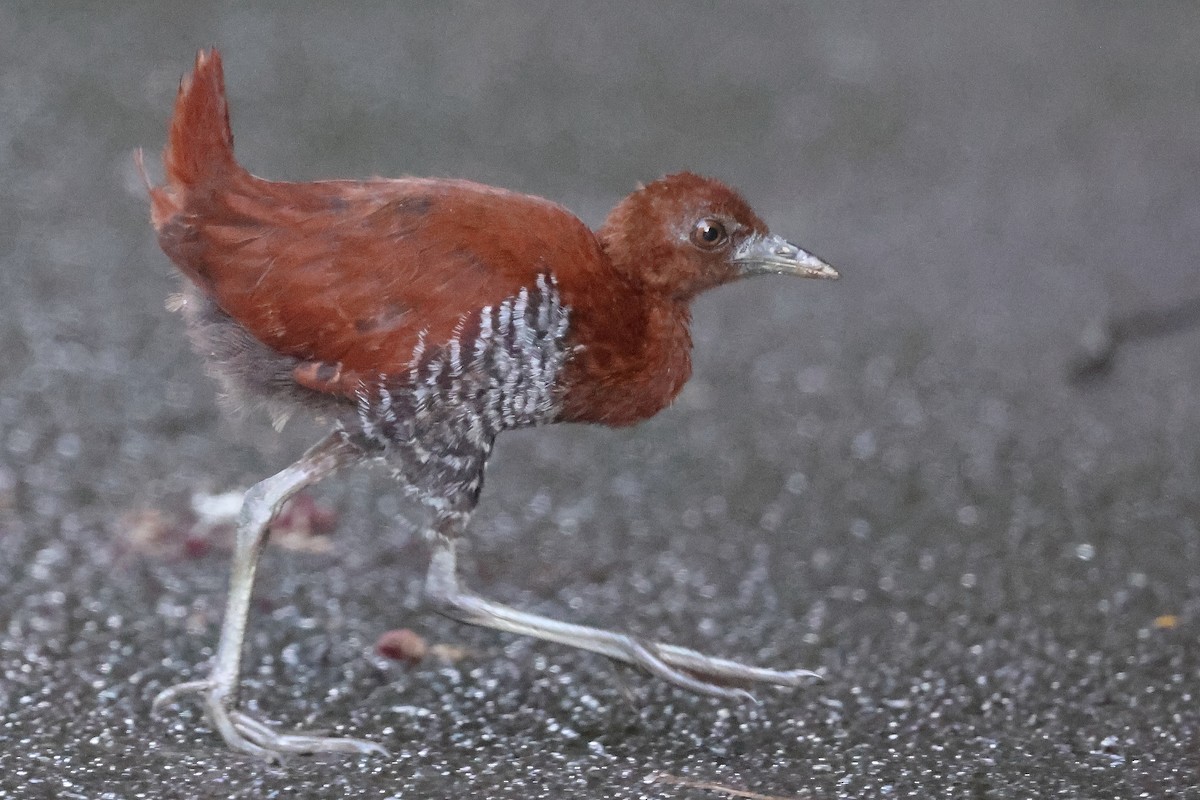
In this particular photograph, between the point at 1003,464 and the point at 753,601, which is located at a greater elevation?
the point at 1003,464

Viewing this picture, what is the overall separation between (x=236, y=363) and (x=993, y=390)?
268 cm

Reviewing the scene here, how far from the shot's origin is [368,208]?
2.91m

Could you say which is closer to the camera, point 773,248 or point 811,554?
point 773,248

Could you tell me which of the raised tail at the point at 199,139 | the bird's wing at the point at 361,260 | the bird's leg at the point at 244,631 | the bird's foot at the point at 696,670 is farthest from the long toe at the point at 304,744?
the raised tail at the point at 199,139

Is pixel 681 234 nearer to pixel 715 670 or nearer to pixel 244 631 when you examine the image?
pixel 715 670

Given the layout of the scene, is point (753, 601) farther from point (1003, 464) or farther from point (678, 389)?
point (1003, 464)

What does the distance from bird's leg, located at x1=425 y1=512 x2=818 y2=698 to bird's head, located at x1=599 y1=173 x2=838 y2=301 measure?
629 millimetres

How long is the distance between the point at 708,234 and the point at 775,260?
177 mm

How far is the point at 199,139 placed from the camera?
2.94 meters

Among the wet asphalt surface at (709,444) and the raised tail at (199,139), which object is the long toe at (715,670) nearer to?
the wet asphalt surface at (709,444)

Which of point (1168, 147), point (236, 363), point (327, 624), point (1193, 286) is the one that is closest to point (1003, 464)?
Answer: point (1193, 286)

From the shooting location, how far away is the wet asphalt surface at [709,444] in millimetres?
3031

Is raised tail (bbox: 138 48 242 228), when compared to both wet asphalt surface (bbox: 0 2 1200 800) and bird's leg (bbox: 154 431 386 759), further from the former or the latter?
wet asphalt surface (bbox: 0 2 1200 800)

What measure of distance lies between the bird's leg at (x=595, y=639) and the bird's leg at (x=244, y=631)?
267mm
